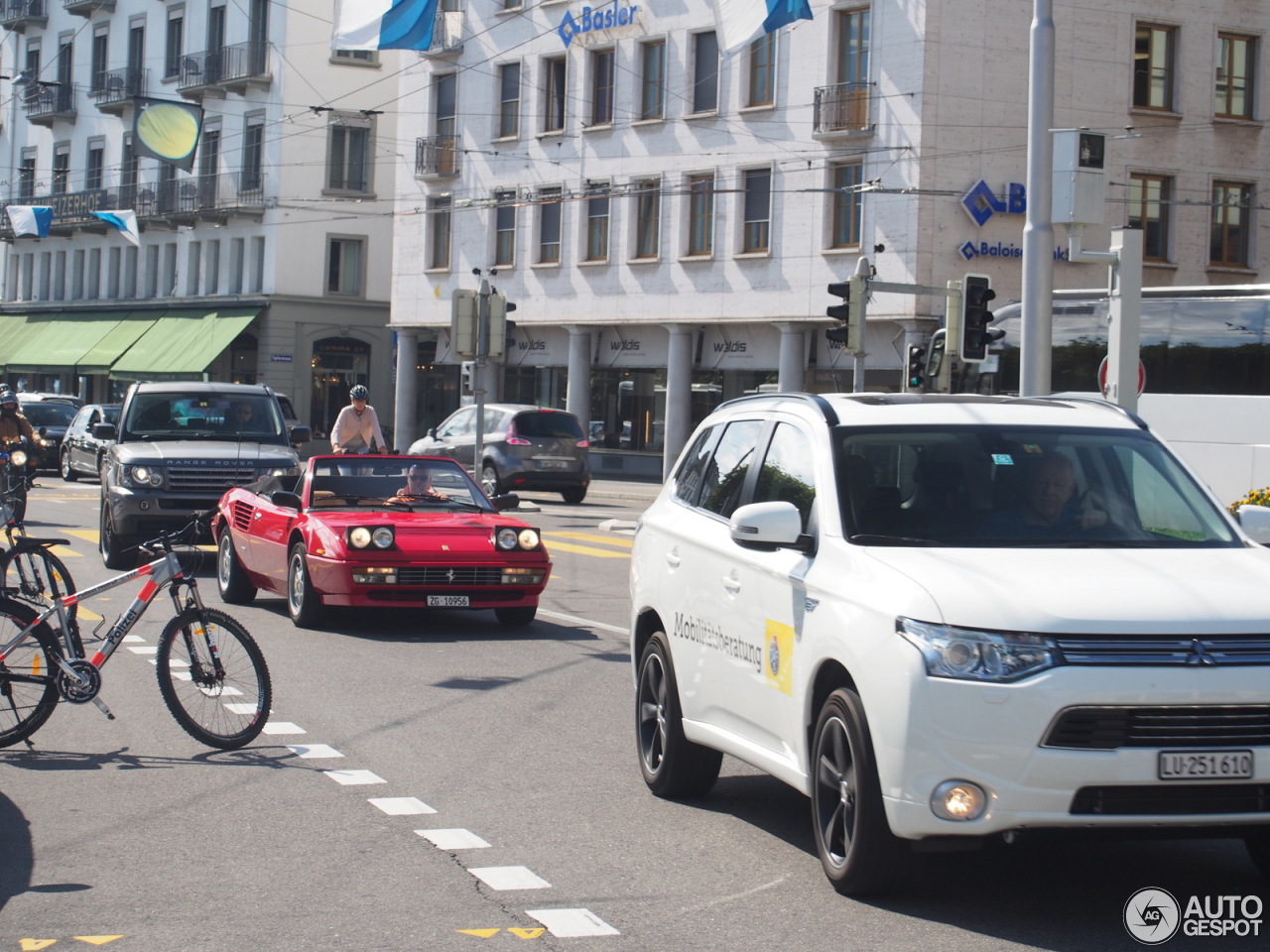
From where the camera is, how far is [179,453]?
18328mm

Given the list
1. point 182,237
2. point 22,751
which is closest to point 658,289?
point 182,237

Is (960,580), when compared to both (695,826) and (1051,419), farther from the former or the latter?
(695,826)

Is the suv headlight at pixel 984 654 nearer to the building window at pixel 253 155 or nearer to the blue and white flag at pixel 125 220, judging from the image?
the blue and white flag at pixel 125 220

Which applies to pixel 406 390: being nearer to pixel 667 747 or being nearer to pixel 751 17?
pixel 751 17

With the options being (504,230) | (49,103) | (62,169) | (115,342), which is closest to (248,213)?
(115,342)

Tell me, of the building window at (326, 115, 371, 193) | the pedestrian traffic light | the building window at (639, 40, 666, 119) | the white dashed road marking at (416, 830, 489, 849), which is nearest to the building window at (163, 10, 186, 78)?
the building window at (326, 115, 371, 193)

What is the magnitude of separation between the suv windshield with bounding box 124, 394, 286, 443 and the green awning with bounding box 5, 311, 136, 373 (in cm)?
4777

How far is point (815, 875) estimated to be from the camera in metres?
6.36

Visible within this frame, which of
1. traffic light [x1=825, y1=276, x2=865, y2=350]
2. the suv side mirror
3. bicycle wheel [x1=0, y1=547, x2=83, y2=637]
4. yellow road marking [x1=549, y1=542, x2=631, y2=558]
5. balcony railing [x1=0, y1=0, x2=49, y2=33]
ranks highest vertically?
balcony railing [x1=0, y1=0, x2=49, y2=33]

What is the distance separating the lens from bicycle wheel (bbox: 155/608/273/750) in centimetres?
874

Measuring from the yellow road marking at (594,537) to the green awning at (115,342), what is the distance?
40452 millimetres

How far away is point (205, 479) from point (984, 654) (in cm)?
1381

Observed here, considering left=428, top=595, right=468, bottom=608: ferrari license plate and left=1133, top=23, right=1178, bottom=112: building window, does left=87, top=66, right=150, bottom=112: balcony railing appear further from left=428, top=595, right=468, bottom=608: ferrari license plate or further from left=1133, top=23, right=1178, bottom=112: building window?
left=428, top=595, right=468, bottom=608: ferrari license plate

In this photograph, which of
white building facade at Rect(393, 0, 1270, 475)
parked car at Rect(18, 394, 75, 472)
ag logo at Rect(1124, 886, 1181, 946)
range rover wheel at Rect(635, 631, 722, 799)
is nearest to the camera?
ag logo at Rect(1124, 886, 1181, 946)
